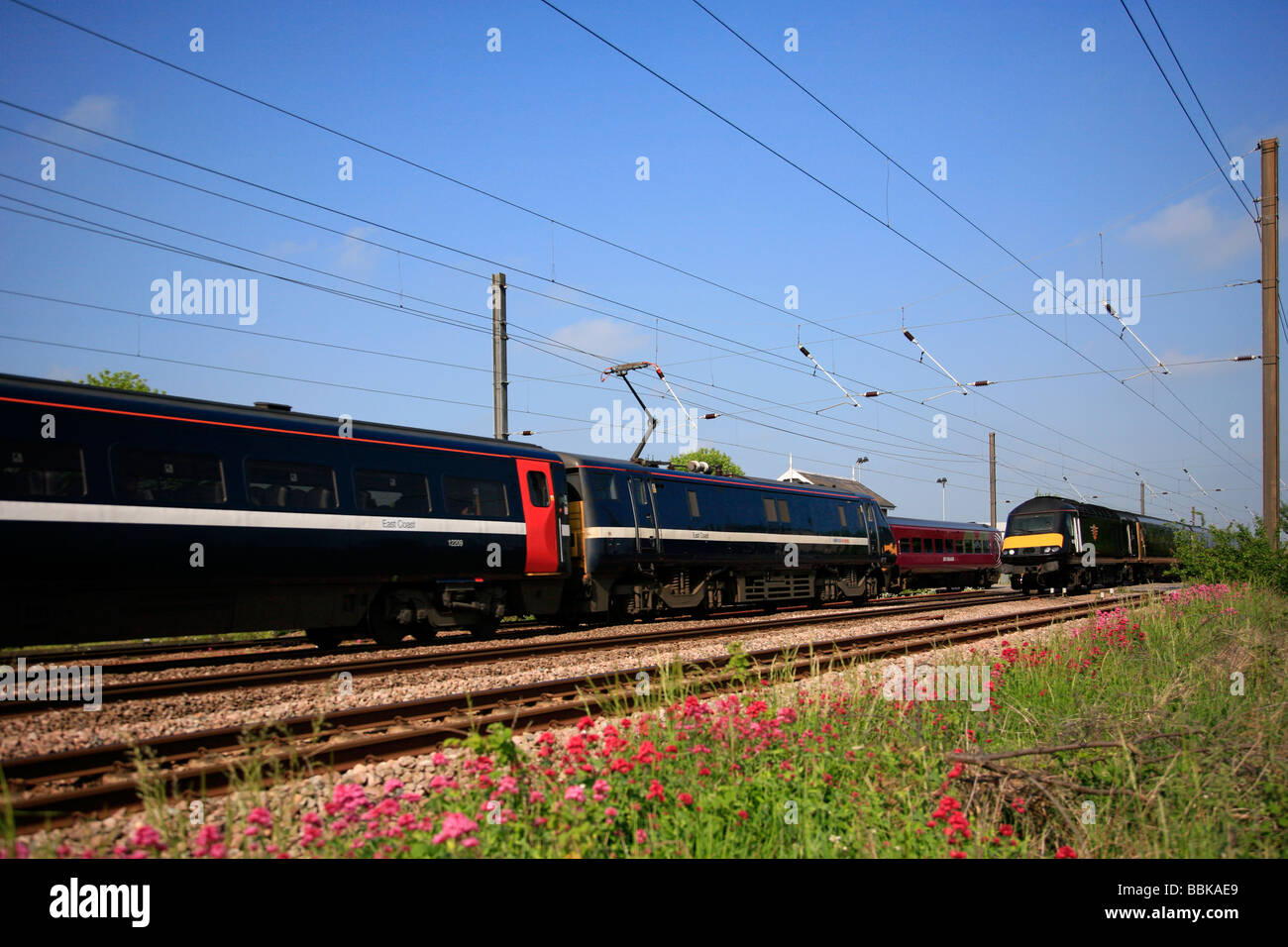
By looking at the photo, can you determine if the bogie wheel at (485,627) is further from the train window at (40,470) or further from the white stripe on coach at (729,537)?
the train window at (40,470)

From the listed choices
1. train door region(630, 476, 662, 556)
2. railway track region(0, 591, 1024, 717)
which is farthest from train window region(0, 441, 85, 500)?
train door region(630, 476, 662, 556)


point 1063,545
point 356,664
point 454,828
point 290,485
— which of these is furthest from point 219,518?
point 1063,545

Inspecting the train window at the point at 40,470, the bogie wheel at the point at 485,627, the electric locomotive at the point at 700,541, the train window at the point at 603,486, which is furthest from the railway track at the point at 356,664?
the train window at the point at 603,486

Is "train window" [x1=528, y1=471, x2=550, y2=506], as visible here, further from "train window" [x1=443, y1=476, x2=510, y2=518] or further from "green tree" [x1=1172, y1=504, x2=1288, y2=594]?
"green tree" [x1=1172, y1=504, x2=1288, y2=594]

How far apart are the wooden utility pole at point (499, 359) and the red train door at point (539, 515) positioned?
10.0ft

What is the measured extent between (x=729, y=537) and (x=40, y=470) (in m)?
13.9

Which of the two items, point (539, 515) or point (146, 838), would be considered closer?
point (146, 838)

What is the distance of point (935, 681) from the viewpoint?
8.20 meters

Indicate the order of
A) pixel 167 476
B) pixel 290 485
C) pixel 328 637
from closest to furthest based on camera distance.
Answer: pixel 167 476 < pixel 290 485 < pixel 328 637

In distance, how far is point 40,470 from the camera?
28.8 ft

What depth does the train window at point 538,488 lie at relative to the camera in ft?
48.4

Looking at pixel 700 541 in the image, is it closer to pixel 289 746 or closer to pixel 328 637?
pixel 328 637

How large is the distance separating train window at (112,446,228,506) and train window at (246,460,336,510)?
17.2 inches
